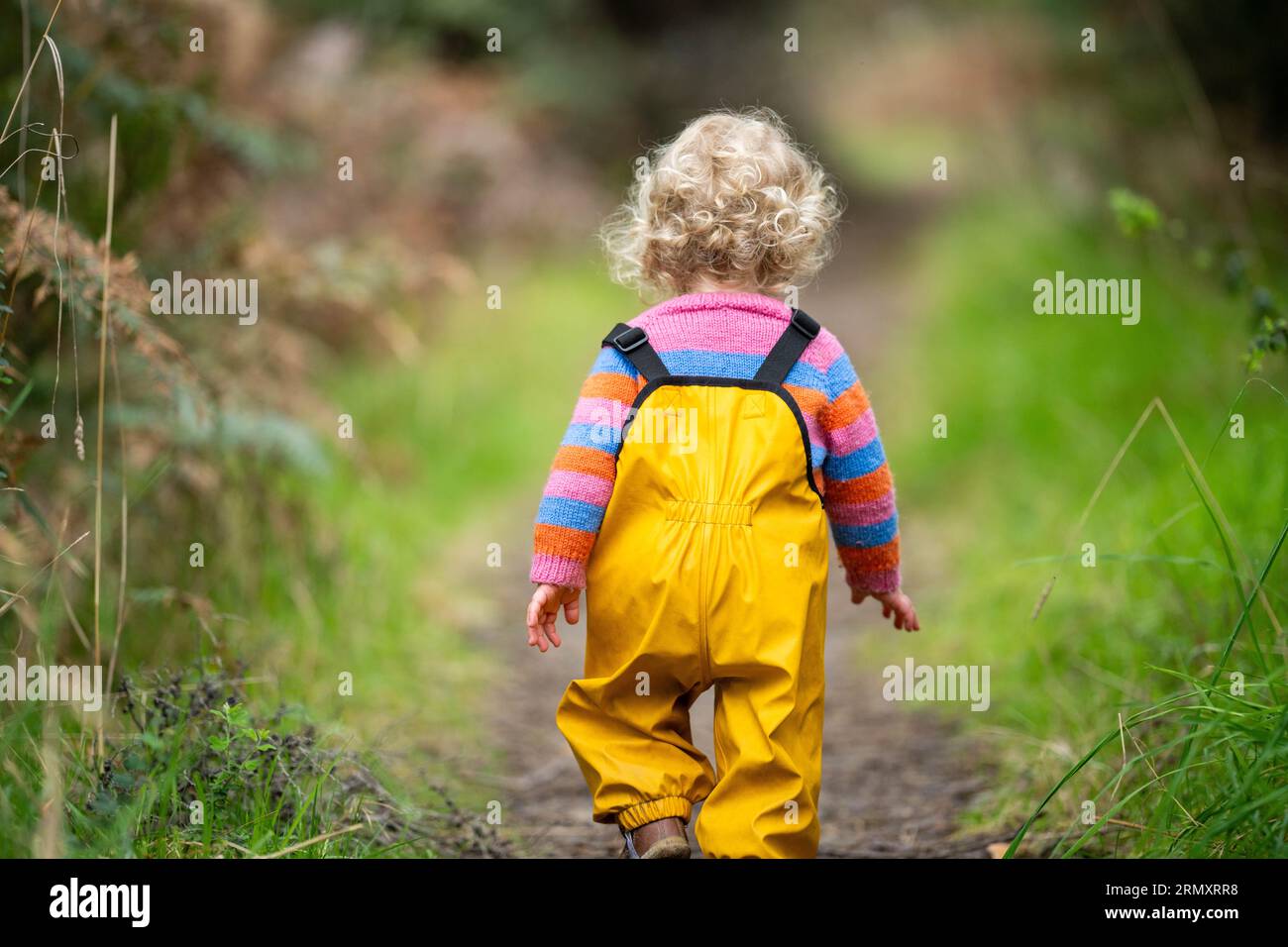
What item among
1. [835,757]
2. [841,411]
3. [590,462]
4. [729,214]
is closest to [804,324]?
[841,411]

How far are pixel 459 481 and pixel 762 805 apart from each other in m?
4.60

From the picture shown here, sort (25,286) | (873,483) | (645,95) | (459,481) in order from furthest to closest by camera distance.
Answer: (645,95), (459,481), (25,286), (873,483)

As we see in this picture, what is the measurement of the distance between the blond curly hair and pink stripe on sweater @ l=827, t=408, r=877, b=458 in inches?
13.9

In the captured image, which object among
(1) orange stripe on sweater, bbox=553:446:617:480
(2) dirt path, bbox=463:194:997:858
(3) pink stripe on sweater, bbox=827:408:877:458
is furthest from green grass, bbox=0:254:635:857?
(3) pink stripe on sweater, bbox=827:408:877:458

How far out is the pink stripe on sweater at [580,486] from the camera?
2.37m

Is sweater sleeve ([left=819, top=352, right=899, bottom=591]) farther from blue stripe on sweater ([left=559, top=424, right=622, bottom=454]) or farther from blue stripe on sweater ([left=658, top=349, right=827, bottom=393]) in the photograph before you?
blue stripe on sweater ([left=559, top=424, right=622, bottom=454])

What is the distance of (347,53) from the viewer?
7355 mm

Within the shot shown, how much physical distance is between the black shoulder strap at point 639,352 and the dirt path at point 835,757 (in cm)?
127

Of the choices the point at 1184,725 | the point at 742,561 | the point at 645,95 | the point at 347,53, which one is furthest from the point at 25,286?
the point at 645,95

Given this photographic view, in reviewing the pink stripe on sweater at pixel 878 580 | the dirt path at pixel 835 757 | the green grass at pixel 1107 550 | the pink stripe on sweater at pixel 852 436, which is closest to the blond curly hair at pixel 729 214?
the pink stripe on sweater at pixel 852 436

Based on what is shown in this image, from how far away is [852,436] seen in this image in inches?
97.3

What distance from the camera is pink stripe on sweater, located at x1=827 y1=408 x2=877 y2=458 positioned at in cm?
247

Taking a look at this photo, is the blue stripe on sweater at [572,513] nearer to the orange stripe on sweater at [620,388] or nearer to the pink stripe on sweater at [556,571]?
the pink stripe on sweater at [556,571]
